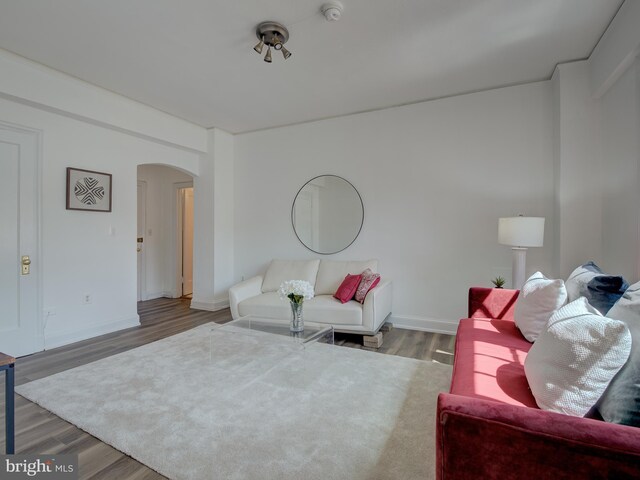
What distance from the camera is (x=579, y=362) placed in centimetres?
112

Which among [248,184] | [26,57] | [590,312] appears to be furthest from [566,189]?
[26,57]

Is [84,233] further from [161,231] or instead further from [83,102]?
[161,231]

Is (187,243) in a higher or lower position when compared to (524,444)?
higher

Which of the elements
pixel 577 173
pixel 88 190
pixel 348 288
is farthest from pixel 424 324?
pixel 88 190

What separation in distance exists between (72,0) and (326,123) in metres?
2.89

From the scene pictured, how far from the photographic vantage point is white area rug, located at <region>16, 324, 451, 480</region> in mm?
1618

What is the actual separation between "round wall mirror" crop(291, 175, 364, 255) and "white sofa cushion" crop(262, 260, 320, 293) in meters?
0.33

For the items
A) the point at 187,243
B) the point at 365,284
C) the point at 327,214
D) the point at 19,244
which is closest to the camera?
the point at 19,244

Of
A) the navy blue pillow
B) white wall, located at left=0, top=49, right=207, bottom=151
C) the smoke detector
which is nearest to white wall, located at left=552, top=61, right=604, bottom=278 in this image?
the navy blue pillow

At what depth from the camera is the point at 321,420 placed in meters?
1.97

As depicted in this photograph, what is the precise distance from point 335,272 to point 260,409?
2160 millimetres

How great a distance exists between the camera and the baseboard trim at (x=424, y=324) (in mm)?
3756

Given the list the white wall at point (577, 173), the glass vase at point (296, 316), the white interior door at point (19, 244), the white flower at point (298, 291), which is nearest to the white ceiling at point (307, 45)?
the white wall at point (577, 173)

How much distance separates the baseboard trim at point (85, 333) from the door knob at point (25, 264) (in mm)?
686
